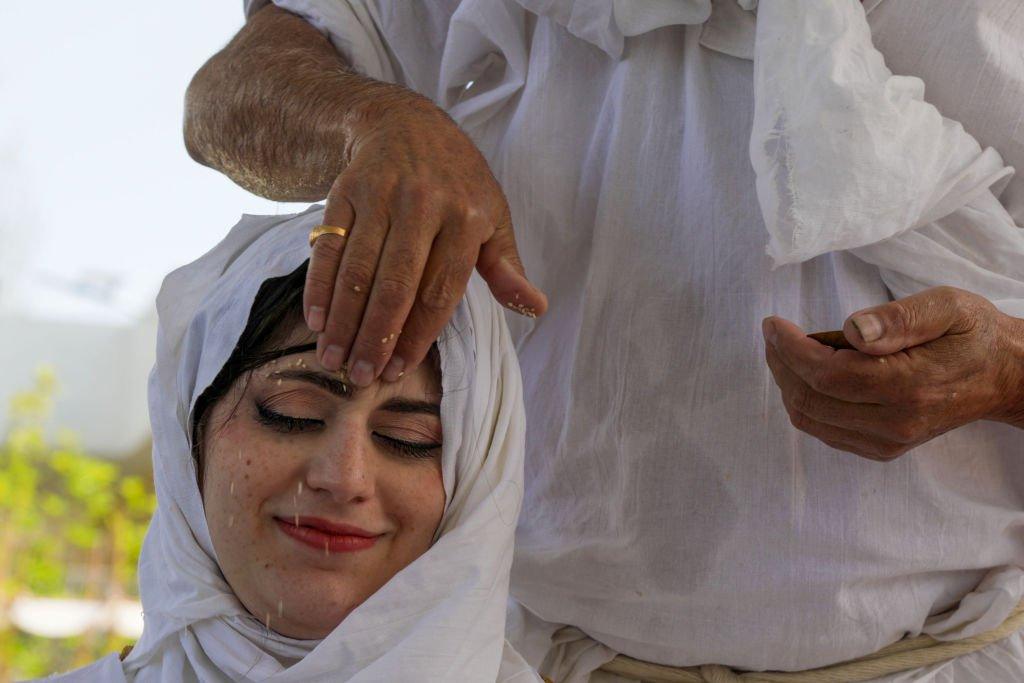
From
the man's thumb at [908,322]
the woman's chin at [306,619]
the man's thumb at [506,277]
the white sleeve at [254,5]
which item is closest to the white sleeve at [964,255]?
the man's thumb at [908,322]

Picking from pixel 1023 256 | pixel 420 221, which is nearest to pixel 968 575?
pixel 1023 256

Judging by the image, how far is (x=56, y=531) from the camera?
6.93m

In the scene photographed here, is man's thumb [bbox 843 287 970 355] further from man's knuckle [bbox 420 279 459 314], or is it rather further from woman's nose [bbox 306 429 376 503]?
woman's nose [bbox 306 429 376 503]

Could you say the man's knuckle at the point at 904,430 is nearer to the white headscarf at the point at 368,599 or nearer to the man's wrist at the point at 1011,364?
the man's wrist at the point at 1011,364

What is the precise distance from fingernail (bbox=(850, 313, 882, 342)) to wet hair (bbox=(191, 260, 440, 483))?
55cm

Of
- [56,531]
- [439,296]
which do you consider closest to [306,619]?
[439,296]

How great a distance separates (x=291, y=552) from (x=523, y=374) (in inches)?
23.6

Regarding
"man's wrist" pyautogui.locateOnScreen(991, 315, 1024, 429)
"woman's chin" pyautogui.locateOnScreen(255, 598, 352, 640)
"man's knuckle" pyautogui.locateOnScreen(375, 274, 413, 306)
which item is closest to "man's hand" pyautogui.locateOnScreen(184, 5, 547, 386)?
"man's knuckle" pyautogui.locateOnScreen(375, 274, 413, 306)

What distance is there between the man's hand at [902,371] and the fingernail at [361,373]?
53cm

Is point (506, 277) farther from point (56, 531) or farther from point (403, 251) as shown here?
point (56, 531)

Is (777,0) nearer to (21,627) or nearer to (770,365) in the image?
(770,365)

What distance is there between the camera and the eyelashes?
1.58 m

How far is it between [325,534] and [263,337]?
0.29 m

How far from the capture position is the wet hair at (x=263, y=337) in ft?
5.37
